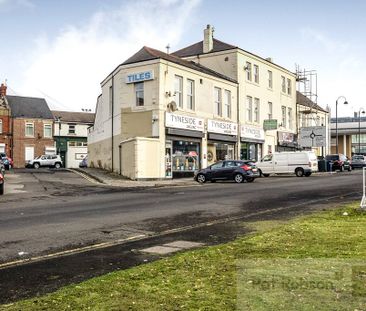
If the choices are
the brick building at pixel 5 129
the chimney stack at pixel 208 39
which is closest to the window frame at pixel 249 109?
the chimney stack at pixel 208 39

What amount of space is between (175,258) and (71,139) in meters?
65.4

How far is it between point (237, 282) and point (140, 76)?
27467 mm

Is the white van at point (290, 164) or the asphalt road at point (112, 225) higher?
the white van at point (290, 164)

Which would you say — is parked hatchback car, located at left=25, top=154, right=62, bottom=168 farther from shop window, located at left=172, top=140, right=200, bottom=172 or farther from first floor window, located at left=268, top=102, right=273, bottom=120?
first floor window, located at left=268, top=102, right=273, bottom=120

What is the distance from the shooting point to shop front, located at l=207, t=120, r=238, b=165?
116 feet

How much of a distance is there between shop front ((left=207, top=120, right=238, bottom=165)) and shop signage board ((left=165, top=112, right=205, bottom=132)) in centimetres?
125

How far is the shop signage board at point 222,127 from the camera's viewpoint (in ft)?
116

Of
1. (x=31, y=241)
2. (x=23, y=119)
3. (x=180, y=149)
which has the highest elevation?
(x=23, y=119)

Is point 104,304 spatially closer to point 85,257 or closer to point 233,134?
point 85,257

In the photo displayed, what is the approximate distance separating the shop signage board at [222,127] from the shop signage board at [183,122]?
1.00 metres

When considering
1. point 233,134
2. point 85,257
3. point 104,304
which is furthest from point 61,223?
point 233,134

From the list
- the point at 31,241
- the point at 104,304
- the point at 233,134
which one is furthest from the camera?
the point at 233,134

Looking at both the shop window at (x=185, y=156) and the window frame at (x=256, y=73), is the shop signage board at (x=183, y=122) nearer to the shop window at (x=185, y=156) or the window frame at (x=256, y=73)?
the shop window at (x=185, y=156)

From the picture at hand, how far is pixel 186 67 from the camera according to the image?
33.2 meters
